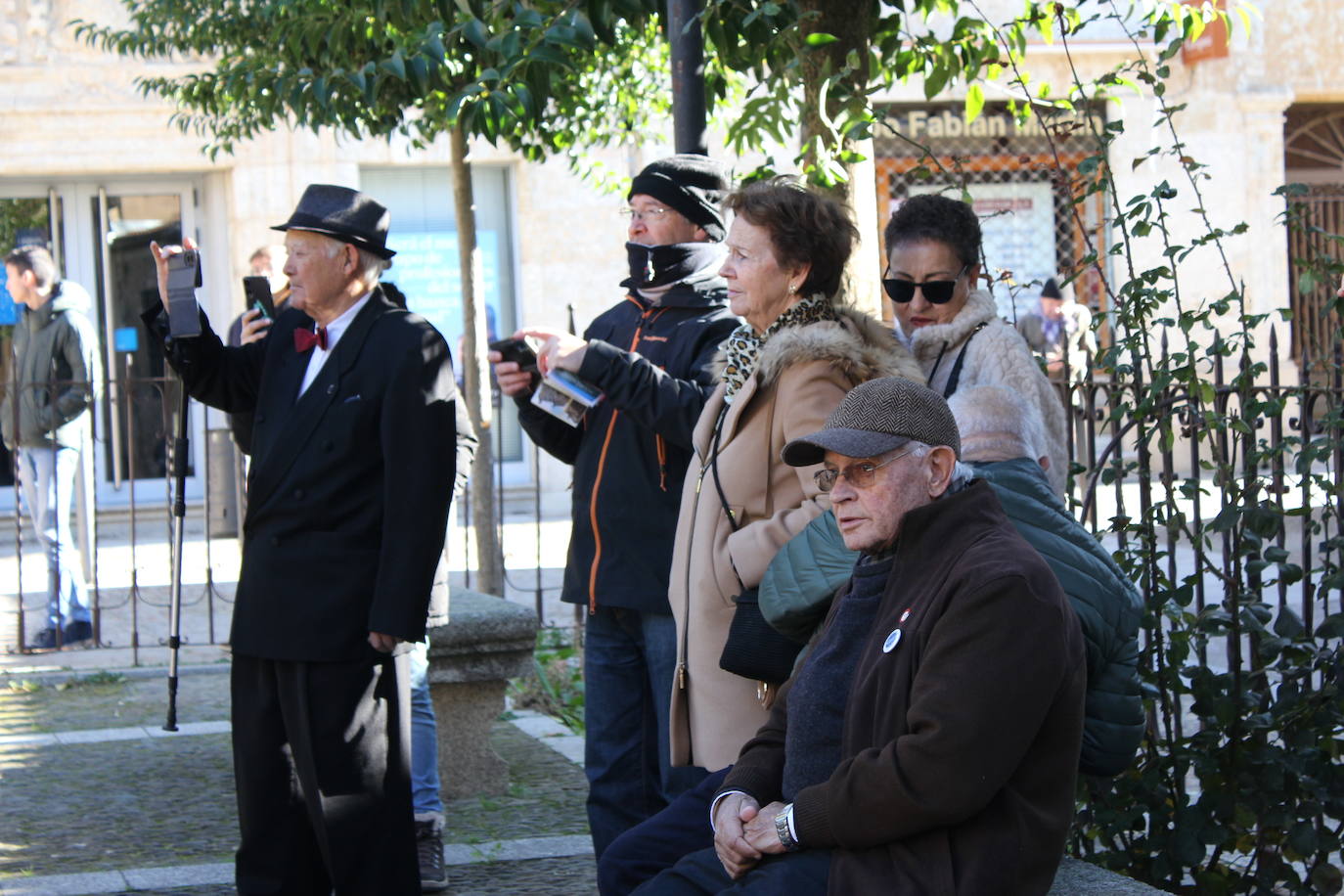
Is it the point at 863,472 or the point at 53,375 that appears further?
the point at 53,375

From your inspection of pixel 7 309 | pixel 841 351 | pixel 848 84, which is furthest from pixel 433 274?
pixel 841 351

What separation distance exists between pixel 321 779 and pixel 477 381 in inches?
191

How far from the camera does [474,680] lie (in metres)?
5.78

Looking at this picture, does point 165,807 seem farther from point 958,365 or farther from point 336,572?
point 958,365

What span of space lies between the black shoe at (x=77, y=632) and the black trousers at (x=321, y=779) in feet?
17.1

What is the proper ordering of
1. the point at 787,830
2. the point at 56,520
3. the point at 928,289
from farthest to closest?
the point at 56,520
the point at 928,289
the point at 787,830

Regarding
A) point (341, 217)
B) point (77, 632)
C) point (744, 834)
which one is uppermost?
point (341, 217)

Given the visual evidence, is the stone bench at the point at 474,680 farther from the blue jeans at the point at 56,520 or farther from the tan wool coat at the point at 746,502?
the blue jeans at the point at 56,520

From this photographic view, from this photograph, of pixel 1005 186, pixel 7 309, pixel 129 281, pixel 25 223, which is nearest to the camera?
pixel 7 309

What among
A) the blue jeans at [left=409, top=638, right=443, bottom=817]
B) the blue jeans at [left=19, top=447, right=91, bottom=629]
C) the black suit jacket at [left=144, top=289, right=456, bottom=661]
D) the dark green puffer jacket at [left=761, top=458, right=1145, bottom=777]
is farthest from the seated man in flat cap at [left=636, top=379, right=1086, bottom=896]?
the blue jeans at [left=19, top=447, right=91, bottom=629]

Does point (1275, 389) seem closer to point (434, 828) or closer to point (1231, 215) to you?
point (434, 828)

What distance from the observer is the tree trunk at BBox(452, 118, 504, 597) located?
330 inches

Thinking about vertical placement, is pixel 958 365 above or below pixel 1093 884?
above

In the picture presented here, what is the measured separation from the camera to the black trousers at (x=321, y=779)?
407 cm
